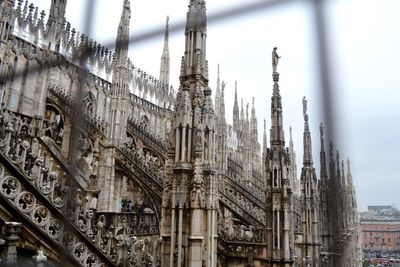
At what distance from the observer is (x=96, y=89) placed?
1062 inches

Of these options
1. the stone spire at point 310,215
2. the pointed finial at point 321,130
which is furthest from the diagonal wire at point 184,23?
the stone spire at point 310,215

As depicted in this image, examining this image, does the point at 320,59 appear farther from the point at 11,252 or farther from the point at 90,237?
the point at 90,237

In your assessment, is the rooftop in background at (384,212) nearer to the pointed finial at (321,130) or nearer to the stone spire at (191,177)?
the pointed finial at (321,130)

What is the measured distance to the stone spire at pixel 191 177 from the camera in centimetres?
699

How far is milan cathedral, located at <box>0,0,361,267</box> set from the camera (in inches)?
90.1

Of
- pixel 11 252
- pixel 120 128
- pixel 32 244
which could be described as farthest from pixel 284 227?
pixel 120 128

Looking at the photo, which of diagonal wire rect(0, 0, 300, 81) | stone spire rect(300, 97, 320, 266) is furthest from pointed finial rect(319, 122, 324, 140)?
stone spire rect(300, 97, 320, 266)

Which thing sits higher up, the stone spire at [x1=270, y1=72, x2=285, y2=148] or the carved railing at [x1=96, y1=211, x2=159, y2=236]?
the stone spire at [x1=270, y1=72, x2=285, y2=148]

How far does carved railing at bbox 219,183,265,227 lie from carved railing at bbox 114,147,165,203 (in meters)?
3.32

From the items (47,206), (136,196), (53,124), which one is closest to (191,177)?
(47,206)

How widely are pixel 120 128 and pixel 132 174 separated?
3.90 metres

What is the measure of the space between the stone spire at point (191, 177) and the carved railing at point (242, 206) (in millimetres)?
9729

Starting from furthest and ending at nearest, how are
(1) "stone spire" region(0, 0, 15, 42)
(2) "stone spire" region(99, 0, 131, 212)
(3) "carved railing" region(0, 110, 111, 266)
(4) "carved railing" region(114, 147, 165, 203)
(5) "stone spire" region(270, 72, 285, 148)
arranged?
(2) "stone spire" region(99, 0, 131, 212) < (4) "carved railing" region(114, 147, 165, 203) < (5) "stone spire" region(270, 72, 285, 148) < (1) "stone spire" region(0, 0, 15, 42) < (3) "carved railing" region(0, 110, 111, 266)

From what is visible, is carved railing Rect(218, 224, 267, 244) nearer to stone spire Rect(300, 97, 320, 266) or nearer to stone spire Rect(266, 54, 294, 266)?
stone spire Rect(266, 54, 294, 266)
